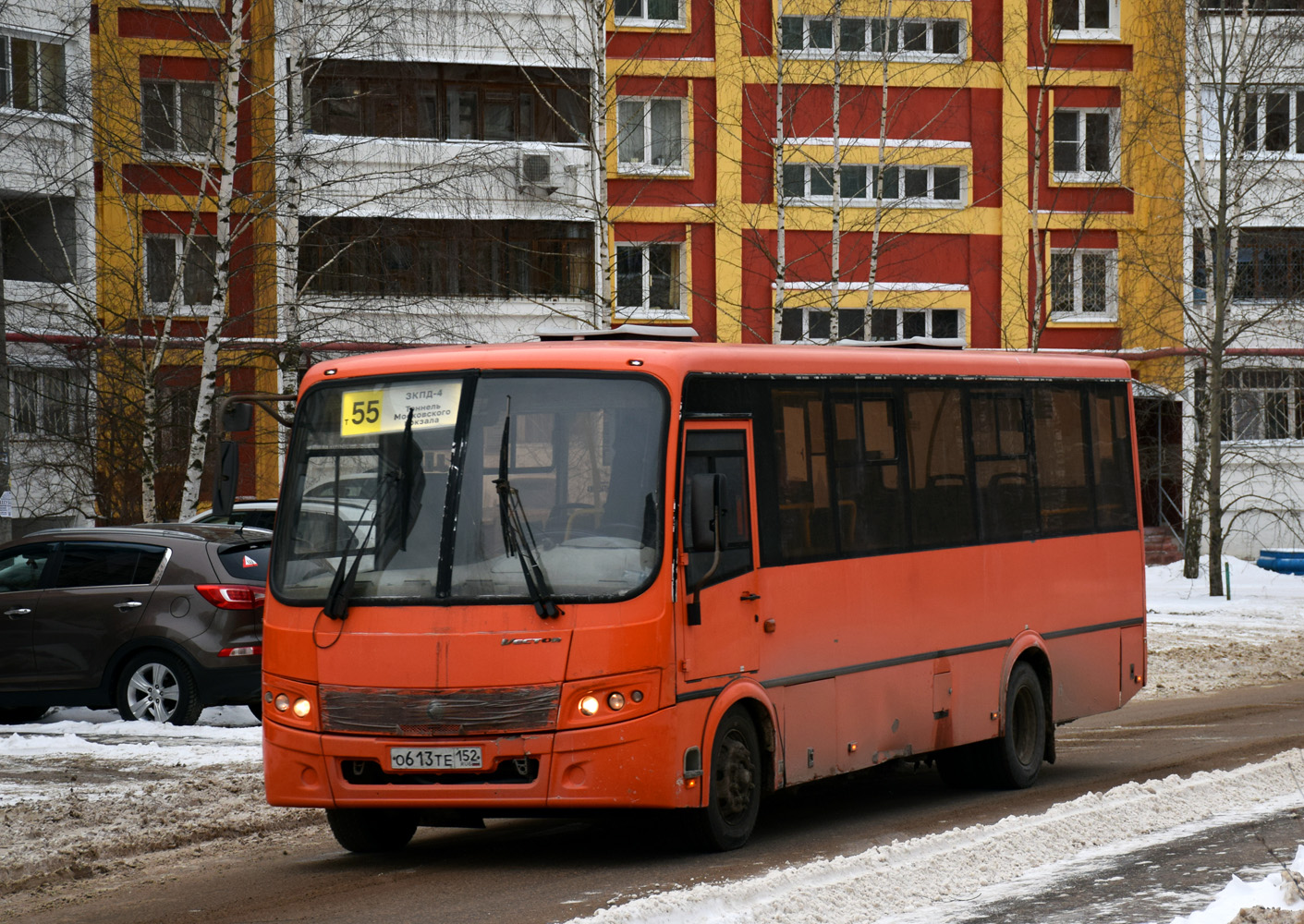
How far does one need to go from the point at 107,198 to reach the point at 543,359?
92.1 feet

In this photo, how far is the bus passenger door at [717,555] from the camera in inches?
364

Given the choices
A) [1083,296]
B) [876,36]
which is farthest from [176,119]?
[1083,296]

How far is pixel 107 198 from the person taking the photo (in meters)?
35.6

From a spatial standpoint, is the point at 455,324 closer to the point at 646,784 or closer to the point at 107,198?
the point at 107,198

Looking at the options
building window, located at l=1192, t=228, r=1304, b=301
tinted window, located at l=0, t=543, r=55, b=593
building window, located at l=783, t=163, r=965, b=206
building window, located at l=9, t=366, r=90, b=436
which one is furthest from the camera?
building window, located at l=783, t=163, r=965, b=206

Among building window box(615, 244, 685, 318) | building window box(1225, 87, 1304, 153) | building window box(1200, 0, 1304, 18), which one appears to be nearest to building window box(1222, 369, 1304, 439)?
building window box(1225, 87, 1304, 153)

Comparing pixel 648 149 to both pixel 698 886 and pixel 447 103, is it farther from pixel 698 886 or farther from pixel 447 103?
pixel 698 886

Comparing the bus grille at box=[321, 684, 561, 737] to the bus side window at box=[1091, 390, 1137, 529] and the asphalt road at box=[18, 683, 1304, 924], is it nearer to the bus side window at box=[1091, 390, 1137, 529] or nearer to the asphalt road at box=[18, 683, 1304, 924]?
the asphalt road at box=[18, 683, 1304, 924]

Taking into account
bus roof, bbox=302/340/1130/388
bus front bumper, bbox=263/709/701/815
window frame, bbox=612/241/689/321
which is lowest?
bus front bumper, bbox=263/709/701/815

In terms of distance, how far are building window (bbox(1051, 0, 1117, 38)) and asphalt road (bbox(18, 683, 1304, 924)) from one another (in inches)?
1355

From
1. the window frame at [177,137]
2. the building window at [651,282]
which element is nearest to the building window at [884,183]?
the building window at [651,282]

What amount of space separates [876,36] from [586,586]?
3494 cm

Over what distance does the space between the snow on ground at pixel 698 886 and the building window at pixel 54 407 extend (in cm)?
1254

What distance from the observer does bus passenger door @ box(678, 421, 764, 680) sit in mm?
9250
